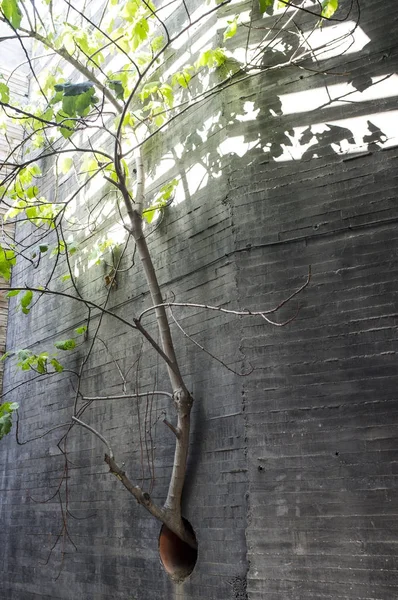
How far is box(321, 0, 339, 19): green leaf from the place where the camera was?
11.7ft

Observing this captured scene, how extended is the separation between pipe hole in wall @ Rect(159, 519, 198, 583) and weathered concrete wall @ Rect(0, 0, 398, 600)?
66 mm

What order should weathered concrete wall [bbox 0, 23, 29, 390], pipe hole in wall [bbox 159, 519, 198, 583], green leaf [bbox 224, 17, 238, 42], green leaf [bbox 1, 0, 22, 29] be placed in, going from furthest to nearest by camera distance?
weathered concrete wall [bbox 0, 23, 29, 390] < green leaf [bbox 224, 17, 238, 42] < pipe hole in wall [bbox 159, 519, 198, 583] < green leaf [bbox 1, 0, 22, 29]

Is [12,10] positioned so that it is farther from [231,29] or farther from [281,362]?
[281,362]

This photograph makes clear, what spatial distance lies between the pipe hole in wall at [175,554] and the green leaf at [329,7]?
3.46 metres

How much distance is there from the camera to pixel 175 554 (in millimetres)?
3861

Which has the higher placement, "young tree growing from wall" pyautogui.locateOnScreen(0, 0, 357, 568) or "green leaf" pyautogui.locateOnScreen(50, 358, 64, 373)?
"young tree growing from wall" pyautogui.locateOnScreen(0, 0, 357, 568)

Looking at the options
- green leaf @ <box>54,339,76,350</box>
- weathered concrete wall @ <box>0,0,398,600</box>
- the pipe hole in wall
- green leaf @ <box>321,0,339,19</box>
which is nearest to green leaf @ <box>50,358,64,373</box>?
green leaf @ <box>54,339,76,350</box>

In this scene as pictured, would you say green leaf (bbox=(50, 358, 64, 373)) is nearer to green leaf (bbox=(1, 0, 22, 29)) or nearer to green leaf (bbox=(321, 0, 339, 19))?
green leaf (bbox=(1, 0, 22, 29))

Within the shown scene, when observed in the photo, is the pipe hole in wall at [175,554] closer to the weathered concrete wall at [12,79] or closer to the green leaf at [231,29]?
the green leaf at [231,29]

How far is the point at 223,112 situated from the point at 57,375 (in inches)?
120

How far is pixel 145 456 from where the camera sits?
4.18 meters

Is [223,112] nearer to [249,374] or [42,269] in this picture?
[249,374]

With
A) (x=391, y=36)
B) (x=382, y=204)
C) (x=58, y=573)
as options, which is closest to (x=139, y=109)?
(x=391, y=36)

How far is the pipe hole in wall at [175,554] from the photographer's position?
147 inches
